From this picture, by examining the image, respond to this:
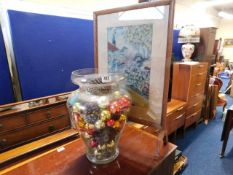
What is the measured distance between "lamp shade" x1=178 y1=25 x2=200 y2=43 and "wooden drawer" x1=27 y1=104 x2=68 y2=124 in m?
2.28

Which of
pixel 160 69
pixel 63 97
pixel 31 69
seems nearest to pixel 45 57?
pixel 31 69

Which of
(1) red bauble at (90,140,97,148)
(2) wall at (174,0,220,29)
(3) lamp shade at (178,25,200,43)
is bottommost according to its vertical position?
(1) red bauble at (90,140,97,148)

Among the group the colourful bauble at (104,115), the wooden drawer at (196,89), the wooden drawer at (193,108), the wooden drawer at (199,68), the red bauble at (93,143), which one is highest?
the colourful bauble at (104,115)

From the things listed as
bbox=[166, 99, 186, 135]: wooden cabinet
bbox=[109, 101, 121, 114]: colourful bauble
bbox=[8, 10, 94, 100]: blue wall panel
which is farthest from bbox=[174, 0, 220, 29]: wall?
bbox=[109, 101, 121, 114]: colourful bauble

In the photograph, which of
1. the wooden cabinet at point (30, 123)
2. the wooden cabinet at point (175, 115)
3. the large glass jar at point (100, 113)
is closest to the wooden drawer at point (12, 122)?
the wooden cabinet at point (30, 123)

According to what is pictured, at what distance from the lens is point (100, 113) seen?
646 millimetres

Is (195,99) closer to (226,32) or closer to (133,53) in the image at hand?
(133,53)

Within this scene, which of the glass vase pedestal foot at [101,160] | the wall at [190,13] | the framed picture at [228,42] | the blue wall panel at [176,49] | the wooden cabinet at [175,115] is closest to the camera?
the glass vase pedestal foot at [101,160]

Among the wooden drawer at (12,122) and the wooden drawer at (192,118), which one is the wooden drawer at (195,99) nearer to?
the wooden drawer at (192,118)

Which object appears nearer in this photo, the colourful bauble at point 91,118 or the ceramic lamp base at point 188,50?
the colourful bauble at point 91,118

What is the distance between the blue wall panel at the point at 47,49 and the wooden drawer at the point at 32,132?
27 centimetres

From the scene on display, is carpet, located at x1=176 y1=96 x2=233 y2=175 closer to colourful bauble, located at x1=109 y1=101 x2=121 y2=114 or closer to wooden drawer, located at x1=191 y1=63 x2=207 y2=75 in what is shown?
wooden drawer, located at x1=191 y1=63 x2=207 y2=75

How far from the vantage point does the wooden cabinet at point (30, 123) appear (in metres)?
1.14

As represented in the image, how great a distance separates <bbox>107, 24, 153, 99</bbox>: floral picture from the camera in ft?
2.54
